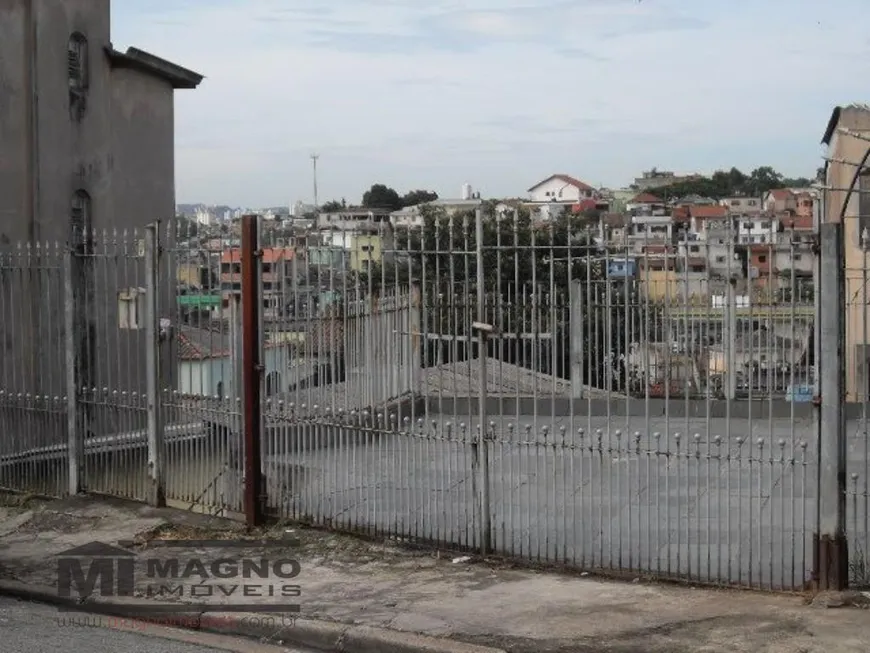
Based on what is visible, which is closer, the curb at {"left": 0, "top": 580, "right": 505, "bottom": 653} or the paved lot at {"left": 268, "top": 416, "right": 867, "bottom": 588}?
the curb at {"left": 0, "top": 580, "right": 505, "bottom": 653}

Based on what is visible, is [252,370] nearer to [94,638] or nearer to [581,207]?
[94,638]

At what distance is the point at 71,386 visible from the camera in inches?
A: 404

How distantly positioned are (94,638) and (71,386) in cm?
392

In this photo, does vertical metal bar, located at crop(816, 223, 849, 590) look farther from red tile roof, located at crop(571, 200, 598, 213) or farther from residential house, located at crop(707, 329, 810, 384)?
red tile roof, located at crop(571, 200, 598, 213)

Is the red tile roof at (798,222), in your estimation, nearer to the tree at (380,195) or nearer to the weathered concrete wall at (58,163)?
the weathered concrete wall at (58,163)

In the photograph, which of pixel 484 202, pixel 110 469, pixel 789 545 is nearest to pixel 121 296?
pixel 110 469

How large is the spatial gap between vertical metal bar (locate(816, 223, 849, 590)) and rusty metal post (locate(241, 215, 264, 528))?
4.33 m

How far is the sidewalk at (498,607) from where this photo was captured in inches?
244

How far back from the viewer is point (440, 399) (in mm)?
8125

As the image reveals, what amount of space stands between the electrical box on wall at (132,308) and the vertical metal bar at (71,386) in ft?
2.01

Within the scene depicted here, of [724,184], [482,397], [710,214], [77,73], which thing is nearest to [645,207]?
[710,214]

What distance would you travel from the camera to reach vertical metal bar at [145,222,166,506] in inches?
374

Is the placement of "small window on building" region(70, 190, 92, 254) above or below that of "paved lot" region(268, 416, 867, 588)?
above

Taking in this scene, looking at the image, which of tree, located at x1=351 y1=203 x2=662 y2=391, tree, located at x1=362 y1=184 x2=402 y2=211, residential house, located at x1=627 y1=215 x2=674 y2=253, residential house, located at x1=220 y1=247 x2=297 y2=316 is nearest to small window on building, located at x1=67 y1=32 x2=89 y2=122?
residential house, located at x1=220 y1=247 x2=297 y2=316
